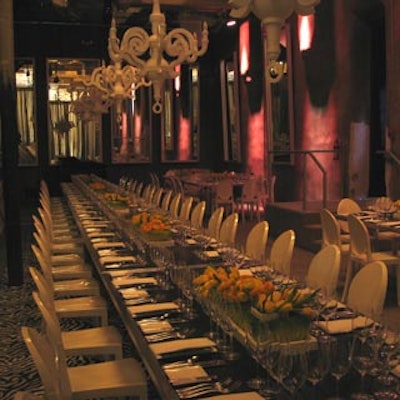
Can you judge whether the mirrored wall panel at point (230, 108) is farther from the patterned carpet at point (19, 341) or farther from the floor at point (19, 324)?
the patterned carpet at point (19, 341)

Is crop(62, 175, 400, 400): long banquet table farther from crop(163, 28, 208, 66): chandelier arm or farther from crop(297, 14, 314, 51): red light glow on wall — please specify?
crop(297, 14, 314, 51): red light glow on wall

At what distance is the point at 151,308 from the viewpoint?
2.87m

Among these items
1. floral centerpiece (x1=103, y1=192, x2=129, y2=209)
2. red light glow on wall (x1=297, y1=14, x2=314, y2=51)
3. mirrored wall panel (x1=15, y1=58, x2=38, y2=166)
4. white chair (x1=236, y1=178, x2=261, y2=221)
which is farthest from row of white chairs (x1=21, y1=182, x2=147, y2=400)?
mirrored wall panel (x1=15, y1=58, x2=38, y2=166)

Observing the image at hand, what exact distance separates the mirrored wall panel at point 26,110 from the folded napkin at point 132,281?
48.2ft

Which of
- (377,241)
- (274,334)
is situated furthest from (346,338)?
(377,241)

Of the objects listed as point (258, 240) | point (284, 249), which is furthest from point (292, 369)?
point (258, 240)

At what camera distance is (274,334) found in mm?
2172

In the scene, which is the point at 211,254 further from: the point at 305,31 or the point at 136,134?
the point at 136,134

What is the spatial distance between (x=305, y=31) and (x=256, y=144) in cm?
362

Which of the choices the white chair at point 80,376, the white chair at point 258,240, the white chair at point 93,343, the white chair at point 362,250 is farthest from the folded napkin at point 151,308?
the white chair at point 362,250

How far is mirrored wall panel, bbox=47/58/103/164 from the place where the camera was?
17828 mm

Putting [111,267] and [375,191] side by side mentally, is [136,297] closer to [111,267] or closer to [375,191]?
[111,267]

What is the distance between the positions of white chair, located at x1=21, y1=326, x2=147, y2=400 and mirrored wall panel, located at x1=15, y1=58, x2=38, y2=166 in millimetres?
15264

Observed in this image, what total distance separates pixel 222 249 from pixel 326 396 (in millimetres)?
2571
